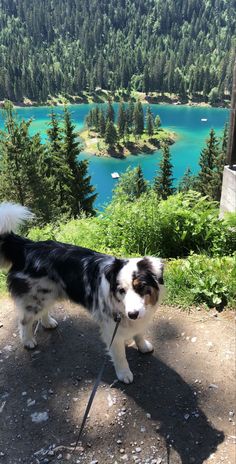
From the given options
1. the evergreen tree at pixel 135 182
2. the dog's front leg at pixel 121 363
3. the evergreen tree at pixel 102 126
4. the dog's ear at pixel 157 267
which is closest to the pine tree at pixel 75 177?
the evergreen tree at pixel 135 182

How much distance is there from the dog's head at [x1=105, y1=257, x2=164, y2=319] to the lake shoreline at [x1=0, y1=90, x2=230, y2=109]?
148 metres

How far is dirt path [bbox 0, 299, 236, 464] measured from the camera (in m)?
3.52

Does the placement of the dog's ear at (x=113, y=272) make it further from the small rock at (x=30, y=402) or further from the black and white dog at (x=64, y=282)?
the small rock at (x=30, y=402)

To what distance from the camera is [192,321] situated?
5020 mm

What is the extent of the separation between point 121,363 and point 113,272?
1260 mm

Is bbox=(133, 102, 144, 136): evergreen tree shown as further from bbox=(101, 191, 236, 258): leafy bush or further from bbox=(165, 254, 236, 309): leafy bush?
bbox=(165, 254, 236, 309): leafy bush

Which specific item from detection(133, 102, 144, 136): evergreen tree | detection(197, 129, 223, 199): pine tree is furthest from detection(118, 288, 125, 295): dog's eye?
detection(133, 102, 144, 136): evergreen tree

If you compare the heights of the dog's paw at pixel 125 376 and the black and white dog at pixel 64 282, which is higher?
the black and white dog at pixel 64 282

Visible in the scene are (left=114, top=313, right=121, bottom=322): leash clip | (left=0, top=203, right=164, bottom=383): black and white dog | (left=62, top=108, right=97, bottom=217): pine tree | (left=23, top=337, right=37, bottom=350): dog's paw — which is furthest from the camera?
(left=62, top=108, right=97, bottom=217): pine tree

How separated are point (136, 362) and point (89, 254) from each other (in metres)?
1.47

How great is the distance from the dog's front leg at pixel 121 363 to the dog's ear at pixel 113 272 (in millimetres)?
866

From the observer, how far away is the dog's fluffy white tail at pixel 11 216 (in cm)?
402

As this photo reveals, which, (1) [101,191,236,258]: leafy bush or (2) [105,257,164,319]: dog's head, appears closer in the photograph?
(2) [105,257,164,319]: dog's head

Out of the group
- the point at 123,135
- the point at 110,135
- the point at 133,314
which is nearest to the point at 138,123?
the point at 123,135
